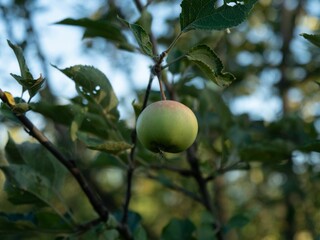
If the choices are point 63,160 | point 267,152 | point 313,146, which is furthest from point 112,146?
point 267,152

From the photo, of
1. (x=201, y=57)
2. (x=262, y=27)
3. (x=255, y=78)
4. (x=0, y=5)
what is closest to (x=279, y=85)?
(x=255, y=78)

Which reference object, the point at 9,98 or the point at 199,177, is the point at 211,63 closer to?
the point at 9,98

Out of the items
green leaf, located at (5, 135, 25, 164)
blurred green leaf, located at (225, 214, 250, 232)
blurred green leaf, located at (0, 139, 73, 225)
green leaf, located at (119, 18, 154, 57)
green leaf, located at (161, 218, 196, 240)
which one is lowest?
blurred green leaf, located at (225, 214, 250, 232)

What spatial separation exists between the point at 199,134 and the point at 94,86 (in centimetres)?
52

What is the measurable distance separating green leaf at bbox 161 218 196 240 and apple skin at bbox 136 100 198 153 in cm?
54

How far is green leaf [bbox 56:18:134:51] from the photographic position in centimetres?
131

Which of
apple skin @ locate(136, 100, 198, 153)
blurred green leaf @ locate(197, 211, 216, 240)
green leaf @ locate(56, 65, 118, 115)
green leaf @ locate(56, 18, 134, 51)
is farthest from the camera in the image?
blurred green leaf @ locate(197, 211, 216, 240)

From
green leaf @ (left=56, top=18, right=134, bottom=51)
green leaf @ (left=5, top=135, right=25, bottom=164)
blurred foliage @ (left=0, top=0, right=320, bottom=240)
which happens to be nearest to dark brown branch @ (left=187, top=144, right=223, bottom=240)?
blurred foliage @ (left=0, top=0, right=320, bottom=240)

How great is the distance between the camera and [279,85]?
2627 mm

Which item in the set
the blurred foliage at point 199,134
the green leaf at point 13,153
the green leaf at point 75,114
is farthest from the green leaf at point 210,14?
the green leaf at point 13,153

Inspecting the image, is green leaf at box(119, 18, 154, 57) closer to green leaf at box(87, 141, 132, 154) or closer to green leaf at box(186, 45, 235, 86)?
green leaf at box(186, 45, 235, 86)

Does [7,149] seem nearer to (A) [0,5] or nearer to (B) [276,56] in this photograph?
(A) [0,5]

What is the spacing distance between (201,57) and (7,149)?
539mm

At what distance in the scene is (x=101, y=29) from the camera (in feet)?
4.42
